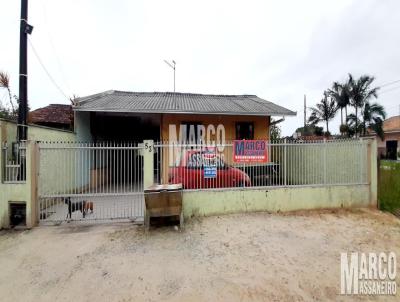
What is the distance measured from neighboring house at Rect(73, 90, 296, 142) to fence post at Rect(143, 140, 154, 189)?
4386mm

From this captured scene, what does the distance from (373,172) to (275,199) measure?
115 inches

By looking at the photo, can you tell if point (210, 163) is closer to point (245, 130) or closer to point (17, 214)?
point (17, 214)

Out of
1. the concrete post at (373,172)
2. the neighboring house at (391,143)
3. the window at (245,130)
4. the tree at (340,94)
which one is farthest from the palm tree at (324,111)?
the concrete post at (373,172)

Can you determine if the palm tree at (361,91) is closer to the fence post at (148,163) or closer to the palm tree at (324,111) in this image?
the palm tree at (324,111)

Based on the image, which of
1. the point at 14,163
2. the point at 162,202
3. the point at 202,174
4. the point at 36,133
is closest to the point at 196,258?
the point at 162,202

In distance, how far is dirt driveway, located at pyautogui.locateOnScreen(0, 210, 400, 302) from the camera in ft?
12.0

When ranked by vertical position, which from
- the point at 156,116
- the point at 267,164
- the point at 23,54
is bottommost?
the point at 267,164

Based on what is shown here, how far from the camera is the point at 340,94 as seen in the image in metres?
23.7

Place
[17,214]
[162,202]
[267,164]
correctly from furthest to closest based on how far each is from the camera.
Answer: [267,164]
[17,214]
[162,202]

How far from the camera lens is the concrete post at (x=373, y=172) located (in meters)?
7.24

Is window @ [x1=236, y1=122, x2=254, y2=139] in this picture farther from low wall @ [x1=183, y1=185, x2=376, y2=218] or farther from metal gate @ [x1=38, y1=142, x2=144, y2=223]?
metal gate @ [x1=38, y1=142, x2=144, y2=223]

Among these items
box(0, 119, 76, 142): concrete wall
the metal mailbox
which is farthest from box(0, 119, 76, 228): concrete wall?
the metal mailbox

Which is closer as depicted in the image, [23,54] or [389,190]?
[23,54]

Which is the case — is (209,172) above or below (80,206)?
above
